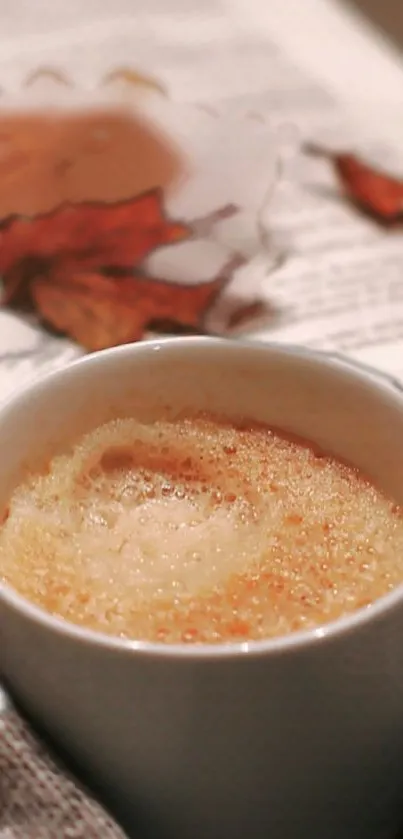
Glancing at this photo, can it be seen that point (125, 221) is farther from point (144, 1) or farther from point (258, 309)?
point (144, 1)

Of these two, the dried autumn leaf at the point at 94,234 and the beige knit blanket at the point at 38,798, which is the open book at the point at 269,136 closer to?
the dried autumn leaf at the point at 94,234

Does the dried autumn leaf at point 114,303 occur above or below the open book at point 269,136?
below

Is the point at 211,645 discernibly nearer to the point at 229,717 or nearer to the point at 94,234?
the point at 229,717

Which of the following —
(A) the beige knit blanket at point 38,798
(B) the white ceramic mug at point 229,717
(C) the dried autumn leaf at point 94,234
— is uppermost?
(B) the white ceramic mug at point 229,717

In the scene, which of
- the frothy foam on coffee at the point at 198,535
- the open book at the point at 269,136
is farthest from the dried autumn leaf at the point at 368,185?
the frothy foam on coffee at the point at 198,535

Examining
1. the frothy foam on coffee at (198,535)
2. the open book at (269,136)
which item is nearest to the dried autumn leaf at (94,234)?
the open book at (269,136)

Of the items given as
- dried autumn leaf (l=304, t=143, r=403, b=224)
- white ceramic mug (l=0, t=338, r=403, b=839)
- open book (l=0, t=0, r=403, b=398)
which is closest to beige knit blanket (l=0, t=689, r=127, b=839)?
white ceramic mug (l=0, t=338, r=403, b=839)

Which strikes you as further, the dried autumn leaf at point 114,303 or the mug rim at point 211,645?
the dried autumn leaf at point 114,303
